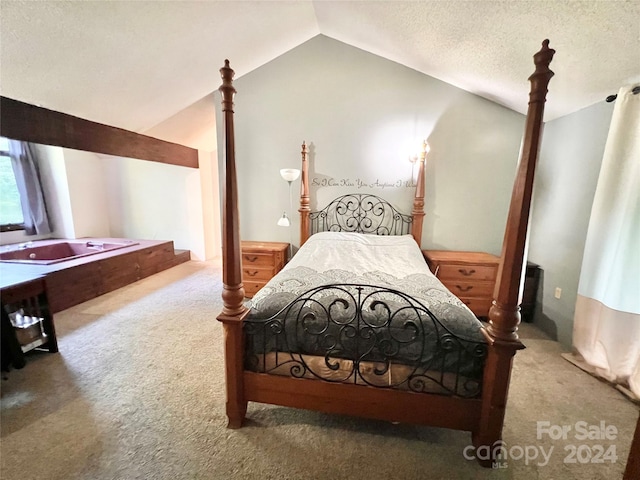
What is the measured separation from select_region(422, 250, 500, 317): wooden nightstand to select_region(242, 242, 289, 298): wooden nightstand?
1.73 metres

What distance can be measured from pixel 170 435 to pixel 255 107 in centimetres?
338

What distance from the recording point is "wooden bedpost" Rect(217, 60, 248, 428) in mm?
1376

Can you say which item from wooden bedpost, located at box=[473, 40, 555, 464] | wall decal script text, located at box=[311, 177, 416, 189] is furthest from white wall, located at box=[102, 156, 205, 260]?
wooden bedpost, located at box=[473, 40, 555, 464]

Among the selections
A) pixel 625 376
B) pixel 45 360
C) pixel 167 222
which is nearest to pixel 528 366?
pixel 625 376

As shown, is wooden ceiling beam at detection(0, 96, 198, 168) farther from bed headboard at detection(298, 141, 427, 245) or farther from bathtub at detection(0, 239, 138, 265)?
bed headboard at detection(298, 141, 427, 245)

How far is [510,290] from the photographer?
1.22 metres

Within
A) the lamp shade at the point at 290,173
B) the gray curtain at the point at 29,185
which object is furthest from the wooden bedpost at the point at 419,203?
the gray curtain at the point at 29,185

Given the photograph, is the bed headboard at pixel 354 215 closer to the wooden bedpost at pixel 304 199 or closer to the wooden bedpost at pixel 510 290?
the wooden bedpost at pixel 304 199

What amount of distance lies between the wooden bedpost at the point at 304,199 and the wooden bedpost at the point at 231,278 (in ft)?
6.34

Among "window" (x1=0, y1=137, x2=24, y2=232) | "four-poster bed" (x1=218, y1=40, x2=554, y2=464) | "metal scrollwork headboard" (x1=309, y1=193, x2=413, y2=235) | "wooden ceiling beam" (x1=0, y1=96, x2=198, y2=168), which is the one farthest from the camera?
"window" (x1=0, y1=137, x2=24, y2=232)

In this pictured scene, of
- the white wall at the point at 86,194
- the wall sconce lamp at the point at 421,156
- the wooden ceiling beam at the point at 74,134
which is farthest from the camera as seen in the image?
the white wall at the point at 86,194

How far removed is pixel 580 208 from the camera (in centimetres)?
235

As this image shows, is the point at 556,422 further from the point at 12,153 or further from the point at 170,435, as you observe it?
the point at 12,153

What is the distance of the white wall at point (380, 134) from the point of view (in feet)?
10.3
